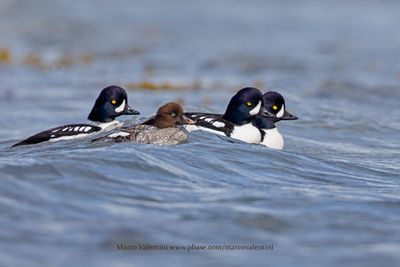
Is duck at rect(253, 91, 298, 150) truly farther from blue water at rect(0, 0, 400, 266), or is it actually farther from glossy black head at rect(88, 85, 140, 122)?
glossy black head at rect(88, 85, 140, 122)

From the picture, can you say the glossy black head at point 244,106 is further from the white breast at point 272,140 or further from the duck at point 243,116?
the white breast at point 272,140

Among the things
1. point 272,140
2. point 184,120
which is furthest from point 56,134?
point 272,140

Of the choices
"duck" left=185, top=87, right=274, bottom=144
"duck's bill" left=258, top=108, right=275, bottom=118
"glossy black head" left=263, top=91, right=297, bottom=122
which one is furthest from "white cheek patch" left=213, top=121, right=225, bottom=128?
"glossy black head" left=263, top=91, right=297, bottom=122

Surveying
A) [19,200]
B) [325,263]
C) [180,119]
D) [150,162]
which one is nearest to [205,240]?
[325,263]

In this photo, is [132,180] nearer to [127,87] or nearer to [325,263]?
[325,263]

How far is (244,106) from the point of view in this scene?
13.1m

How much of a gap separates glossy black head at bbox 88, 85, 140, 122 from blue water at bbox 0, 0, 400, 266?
56.1 inches

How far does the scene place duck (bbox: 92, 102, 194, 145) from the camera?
1202 cm

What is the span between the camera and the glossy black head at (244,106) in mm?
13109

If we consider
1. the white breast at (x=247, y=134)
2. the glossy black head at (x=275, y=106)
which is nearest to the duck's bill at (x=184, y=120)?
the white breast at (x=247, y=134)

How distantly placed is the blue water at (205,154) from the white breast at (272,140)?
373mm

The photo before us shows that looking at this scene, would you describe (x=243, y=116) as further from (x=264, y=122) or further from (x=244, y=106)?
(x=264, y=122)

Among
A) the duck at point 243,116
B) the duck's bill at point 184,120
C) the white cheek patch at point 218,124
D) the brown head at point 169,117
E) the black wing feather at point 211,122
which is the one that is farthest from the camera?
the duck at point 243,116

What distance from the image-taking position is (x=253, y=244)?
8367mm
